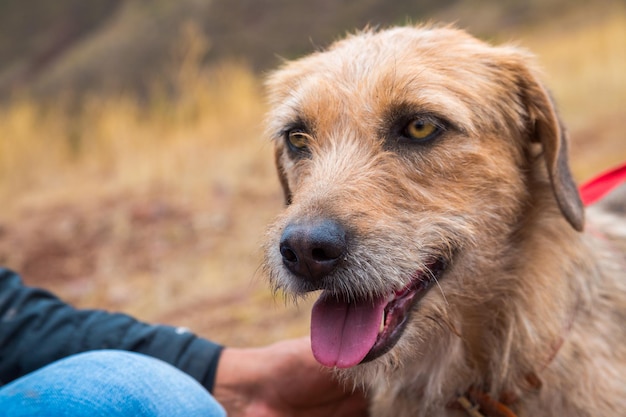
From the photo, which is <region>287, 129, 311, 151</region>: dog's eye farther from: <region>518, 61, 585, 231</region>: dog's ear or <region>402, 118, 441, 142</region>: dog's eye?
<region>518, 61, 585, 231</region>: dog's ear

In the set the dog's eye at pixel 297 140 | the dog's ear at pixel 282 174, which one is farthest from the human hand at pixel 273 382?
the dog's eye at pixel 297 140

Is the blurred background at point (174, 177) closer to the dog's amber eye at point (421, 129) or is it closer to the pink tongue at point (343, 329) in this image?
the pink tongue at point (343, 329)

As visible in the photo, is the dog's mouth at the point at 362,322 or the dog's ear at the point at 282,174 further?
the dog's ear at the point at 282,174

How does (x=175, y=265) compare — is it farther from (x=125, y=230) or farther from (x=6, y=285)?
(x=6, y=285)

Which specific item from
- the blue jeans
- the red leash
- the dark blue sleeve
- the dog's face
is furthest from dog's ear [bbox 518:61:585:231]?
the dark blue sleeve

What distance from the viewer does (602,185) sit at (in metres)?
3.52

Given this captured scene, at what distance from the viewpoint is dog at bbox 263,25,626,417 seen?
239 cm

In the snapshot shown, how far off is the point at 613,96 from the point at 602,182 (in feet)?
30.9

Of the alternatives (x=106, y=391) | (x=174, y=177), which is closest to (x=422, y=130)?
(x=106, y=391)

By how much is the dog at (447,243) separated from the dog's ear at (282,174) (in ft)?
0.97

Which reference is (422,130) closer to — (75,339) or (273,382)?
(273,382)

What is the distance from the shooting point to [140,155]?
999 centimetres

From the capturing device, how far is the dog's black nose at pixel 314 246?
2205 mm

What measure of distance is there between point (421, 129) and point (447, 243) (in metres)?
0.48
